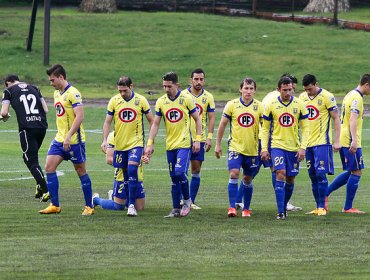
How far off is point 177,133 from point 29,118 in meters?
3.06

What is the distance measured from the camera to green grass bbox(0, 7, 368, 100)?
52.9 m

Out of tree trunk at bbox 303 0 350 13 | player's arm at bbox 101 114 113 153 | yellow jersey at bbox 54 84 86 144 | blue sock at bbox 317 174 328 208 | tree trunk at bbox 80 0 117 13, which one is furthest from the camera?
tree trunk at bbox 80 0 117 13

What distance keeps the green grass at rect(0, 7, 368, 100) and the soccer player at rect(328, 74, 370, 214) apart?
2737 centimetres

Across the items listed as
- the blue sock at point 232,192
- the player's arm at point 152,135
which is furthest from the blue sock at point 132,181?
the blue sock at point 232,192

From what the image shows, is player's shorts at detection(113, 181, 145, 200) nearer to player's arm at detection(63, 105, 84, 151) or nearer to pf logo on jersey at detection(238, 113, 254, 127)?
player's arm at detection(63, 105, 84, 151)

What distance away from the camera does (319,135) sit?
19.5 metres

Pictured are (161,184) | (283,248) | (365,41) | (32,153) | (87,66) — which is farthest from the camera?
(365,41)

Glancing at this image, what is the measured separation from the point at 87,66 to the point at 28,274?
42.2 metres

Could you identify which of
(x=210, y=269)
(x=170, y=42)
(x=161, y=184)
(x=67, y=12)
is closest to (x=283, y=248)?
(x=210, y=269)

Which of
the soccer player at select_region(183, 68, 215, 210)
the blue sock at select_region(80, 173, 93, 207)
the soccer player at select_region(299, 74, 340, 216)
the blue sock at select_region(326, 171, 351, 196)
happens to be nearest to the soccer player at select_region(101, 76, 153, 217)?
the blue sock at select_region(80, 173, 93, 207)

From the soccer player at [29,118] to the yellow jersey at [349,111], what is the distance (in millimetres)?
4947

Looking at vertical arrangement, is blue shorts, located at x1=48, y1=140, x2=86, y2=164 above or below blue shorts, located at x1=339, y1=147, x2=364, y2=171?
above

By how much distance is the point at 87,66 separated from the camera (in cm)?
5562

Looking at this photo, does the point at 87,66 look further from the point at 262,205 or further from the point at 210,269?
the point at 210,269
